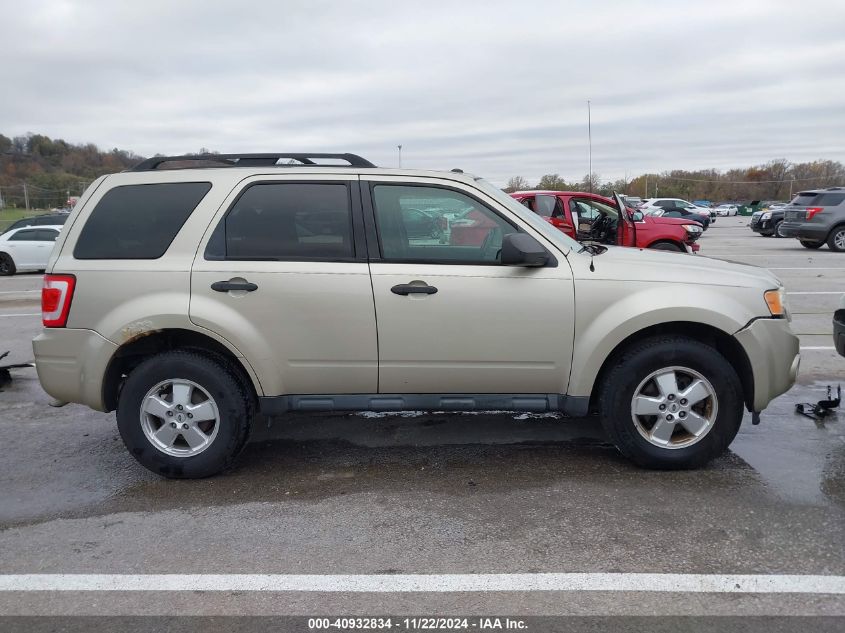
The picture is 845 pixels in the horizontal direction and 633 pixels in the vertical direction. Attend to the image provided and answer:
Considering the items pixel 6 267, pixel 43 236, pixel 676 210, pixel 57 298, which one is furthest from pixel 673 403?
pixel 676 210

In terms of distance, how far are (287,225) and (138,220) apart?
3.06 feet

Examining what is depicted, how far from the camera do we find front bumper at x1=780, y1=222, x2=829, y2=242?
19.2 metres

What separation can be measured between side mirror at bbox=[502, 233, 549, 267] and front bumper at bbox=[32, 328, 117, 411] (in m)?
2.42

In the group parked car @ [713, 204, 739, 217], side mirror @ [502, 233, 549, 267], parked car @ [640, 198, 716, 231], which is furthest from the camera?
parked car @ [713, 204, 739, 217]

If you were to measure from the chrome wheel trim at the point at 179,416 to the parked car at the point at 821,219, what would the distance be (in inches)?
767

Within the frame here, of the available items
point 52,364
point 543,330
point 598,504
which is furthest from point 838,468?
point 52,364

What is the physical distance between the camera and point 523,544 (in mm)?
3479

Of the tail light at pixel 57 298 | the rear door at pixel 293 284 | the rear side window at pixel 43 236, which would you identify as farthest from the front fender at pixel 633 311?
the rear side window at pixel 43 236

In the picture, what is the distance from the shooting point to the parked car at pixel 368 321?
418 centimetres

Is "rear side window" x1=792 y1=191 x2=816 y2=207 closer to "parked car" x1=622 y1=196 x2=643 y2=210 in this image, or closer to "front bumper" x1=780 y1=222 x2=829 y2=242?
"front bumper" x1=780 y1=222 x2=829 y2=242

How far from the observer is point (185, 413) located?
4.28 meters

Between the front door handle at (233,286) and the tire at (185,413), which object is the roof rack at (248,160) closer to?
the front door handle at (233,286)

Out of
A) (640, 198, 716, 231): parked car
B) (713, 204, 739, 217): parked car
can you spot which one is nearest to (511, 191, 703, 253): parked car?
(640, 198, 716, 231): parked car

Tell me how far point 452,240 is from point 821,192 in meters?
19.2
